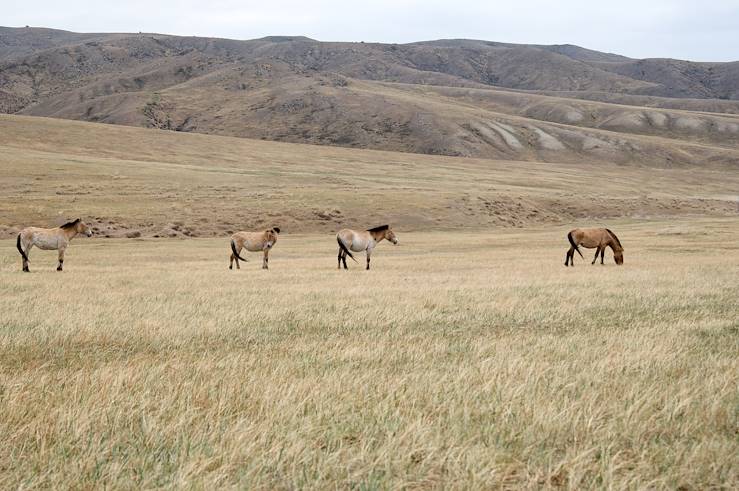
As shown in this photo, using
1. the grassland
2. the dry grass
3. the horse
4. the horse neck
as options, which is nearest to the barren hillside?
the horse neck

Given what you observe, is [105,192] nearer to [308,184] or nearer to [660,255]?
[308,184]

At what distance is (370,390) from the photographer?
6684 millimetres

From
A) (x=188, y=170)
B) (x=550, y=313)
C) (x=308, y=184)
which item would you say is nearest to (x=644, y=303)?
(x=550, y=313)

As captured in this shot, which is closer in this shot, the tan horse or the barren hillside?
the tan horse

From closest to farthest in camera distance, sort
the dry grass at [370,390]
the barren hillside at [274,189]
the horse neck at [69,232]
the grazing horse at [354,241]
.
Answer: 1. the dry grass at [370,390]
2. the horse neck at [69,232]
3. the grazing horse at [354,241]
4. the barren hillside at [274,189]

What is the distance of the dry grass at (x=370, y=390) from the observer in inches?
185

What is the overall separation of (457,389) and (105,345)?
18.1ft

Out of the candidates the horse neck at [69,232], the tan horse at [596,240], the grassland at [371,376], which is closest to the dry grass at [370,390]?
the grassland at [371,376]

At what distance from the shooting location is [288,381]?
277 inches

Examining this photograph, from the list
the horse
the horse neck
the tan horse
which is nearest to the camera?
the horse

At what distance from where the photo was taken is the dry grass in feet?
15.4

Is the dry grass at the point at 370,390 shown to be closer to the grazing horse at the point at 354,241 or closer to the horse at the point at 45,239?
the horse at the point at 45,239

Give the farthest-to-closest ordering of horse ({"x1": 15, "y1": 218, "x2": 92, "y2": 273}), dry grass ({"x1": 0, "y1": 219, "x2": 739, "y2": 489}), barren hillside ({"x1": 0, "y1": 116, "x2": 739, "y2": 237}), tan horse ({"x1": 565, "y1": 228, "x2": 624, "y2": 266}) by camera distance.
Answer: barren hillside ({"x1": 0, "y1": 116, "x2": 739, "y2": 237}) < tan horse ({"x1": 565, "y1": 228, "x2": 624, "y2": 266}) < horse ({"x1": 15, "y1": 218, "x2": 92, "y2": 273}) < dry grass ({"x1": 0, "y1": 219, "x2": 739, "y2": 489})

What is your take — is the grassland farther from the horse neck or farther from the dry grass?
the horse neck
